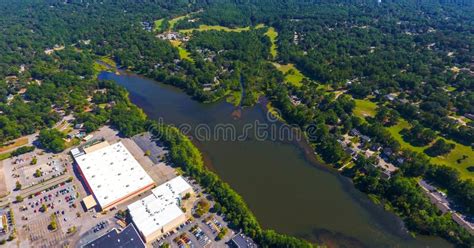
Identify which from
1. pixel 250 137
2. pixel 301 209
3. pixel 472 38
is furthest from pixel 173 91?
pixel 472 38

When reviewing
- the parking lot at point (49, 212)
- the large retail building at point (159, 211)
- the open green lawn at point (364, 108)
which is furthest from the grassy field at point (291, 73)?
the parking lot at point (49, 212)

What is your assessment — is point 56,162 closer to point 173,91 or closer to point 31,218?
point 31,218

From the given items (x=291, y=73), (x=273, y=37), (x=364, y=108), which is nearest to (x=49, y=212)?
(x=364, y=108)

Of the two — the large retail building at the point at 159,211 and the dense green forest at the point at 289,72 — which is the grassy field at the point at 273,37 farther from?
the large retail building at the point at 159,211

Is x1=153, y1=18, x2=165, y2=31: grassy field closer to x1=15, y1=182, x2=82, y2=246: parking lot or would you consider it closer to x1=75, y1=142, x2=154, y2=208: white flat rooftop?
x1=75, y1=142, x2=154, y2=208: white flat rooftop

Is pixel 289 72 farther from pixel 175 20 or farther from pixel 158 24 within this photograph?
pixel 175 20

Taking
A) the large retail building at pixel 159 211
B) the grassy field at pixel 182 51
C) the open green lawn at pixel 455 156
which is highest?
the large retail building at pixel 159 211
